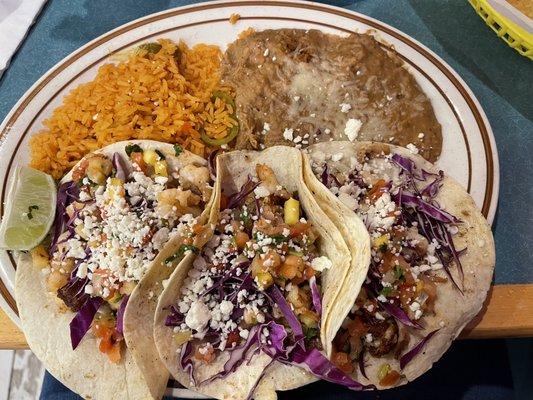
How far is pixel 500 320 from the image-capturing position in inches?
101

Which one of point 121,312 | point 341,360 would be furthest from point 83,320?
point 341,360

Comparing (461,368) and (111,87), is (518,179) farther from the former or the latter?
(111,87)

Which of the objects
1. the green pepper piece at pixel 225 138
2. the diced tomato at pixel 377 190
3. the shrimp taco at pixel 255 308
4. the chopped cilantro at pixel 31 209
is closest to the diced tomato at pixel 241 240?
the shrimp taco at pixel 255 308

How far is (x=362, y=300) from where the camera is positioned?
2.26 m

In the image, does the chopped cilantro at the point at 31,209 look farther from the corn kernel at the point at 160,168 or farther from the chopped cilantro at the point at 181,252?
the chopped cilantro at the point at 181,252

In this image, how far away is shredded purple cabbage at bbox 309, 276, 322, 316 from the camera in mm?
2269

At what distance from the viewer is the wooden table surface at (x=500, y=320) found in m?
2.54

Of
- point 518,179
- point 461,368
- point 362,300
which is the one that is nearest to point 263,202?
point 362,300

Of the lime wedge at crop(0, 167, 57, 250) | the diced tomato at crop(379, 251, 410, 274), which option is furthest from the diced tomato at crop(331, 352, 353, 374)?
the lime wedge at crop(0, 167, 57, 250)


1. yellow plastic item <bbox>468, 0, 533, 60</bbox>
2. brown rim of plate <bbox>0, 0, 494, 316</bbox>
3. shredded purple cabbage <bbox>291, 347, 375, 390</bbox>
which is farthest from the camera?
yellow plastic item <bbox>468, 0, 533, 60</bbox>

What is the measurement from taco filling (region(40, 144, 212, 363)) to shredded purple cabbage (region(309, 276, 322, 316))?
0.52 metres

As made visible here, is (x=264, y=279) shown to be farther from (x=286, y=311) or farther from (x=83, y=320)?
(x=83, y=320)

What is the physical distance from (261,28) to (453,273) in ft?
5.62

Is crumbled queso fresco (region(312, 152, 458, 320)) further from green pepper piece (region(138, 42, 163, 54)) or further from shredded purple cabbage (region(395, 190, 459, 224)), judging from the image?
green pepper piece (region(138, 42, 163, 54))
